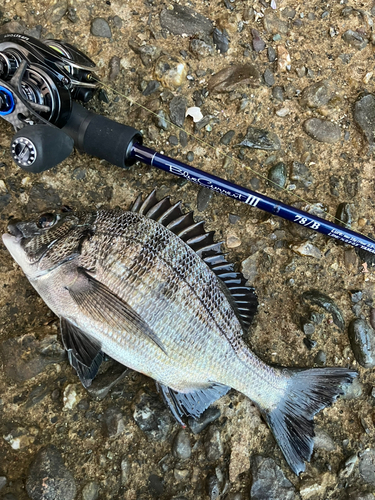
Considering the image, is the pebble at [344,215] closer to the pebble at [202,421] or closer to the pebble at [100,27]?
the pebble at [202,421]

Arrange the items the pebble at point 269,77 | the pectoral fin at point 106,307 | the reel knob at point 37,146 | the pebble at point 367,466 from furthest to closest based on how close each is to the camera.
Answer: the pebble at point 269,77 < the pebble at point 367,466 < the pectoral fin at point 106,307 < the reel knob at point 37,146

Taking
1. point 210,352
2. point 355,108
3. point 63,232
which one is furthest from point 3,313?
point 355,108

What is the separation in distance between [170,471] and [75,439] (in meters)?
0.56

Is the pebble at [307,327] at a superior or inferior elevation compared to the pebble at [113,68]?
inferior

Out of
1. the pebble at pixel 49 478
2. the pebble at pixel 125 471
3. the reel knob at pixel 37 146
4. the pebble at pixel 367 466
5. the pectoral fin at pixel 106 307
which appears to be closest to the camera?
the reel knob at pixel 37 146

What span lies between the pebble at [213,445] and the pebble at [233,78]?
Result: 80.9 inches

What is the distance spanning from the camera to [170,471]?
203cm

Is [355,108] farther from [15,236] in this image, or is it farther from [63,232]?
[15,236]

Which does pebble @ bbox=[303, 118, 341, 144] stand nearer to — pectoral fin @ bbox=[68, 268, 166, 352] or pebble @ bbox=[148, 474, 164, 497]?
pectoral fin @ bbox=[68, 268, 166, 352]

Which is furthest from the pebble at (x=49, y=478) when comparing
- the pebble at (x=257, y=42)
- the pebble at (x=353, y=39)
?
the pebble at (x=353, y=39)

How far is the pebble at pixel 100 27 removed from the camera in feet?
7.27

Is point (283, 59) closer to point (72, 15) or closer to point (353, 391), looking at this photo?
point (72, 15)

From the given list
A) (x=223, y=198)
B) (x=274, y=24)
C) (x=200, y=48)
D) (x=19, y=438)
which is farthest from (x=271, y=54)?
(x=19, y=438)

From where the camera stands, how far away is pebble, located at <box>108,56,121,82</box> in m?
2.22
